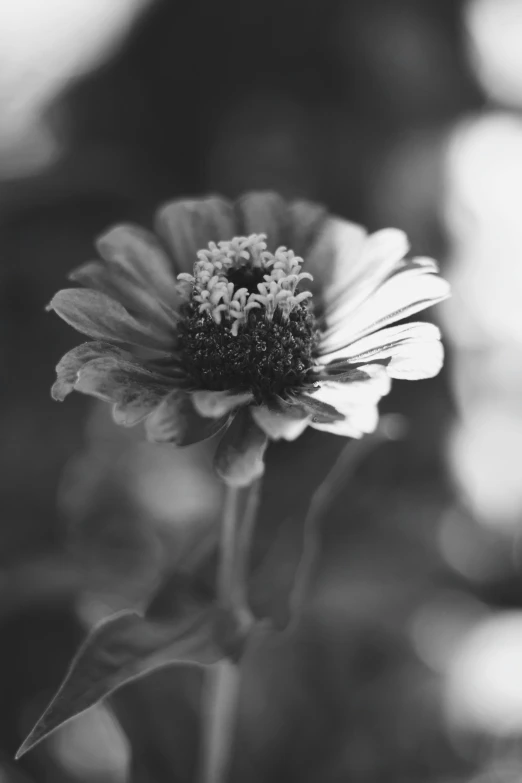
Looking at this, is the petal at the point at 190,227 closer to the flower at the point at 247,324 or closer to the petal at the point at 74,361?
the flower at the point at 247,324

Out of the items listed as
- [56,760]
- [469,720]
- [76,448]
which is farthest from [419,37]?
[56,760]

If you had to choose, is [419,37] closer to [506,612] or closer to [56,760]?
[506,612]

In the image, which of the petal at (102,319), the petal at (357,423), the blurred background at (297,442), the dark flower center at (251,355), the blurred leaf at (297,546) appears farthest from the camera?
the blurred background at (297,442)

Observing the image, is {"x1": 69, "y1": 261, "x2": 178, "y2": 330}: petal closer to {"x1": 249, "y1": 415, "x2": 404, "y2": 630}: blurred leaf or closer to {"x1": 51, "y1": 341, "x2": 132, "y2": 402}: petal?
{"x1": 51, "y1": 341, "x2": 132, "y2": 402}: petal

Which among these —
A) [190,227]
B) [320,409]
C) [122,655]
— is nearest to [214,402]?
[320,409]

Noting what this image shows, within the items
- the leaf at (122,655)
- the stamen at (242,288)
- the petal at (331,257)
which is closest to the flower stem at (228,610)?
the leaf at (122,655)

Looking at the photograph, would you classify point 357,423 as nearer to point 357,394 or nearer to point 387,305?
point 357,394

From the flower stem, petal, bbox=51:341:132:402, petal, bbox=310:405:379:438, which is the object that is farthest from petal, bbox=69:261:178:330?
petal, bbox=310:405:379:438
